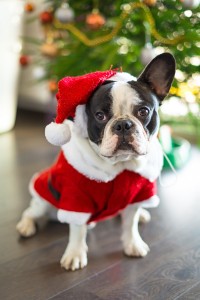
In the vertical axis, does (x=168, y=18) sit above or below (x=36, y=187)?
above

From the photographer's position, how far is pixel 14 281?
46.4 inches

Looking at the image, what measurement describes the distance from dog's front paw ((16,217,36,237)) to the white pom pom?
0.44 meters

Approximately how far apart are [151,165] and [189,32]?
62 centimetres

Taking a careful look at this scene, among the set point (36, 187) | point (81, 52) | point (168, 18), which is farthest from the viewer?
point (81, 52)

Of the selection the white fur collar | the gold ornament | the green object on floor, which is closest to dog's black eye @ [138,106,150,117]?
the white fur collar

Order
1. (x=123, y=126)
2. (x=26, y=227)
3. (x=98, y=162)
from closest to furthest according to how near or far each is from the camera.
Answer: (x=123, y=126) → (x=98, y=162) → (x=26, y=227)

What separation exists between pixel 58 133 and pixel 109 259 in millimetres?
429

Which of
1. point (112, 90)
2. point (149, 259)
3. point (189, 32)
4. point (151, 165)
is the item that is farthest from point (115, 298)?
point (189, 32)

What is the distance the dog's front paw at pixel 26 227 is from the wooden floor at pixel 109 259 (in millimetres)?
21

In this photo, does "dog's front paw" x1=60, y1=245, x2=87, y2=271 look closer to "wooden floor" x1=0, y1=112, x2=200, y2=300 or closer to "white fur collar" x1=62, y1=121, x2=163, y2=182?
"wooden floor" x1=0, y1=112, x2=200, y2=300

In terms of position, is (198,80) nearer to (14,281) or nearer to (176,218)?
(176,218)

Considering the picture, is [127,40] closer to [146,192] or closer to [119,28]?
[119,28]

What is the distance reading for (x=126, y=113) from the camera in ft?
3.51

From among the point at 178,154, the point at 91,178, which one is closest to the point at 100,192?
the point at 91,178
